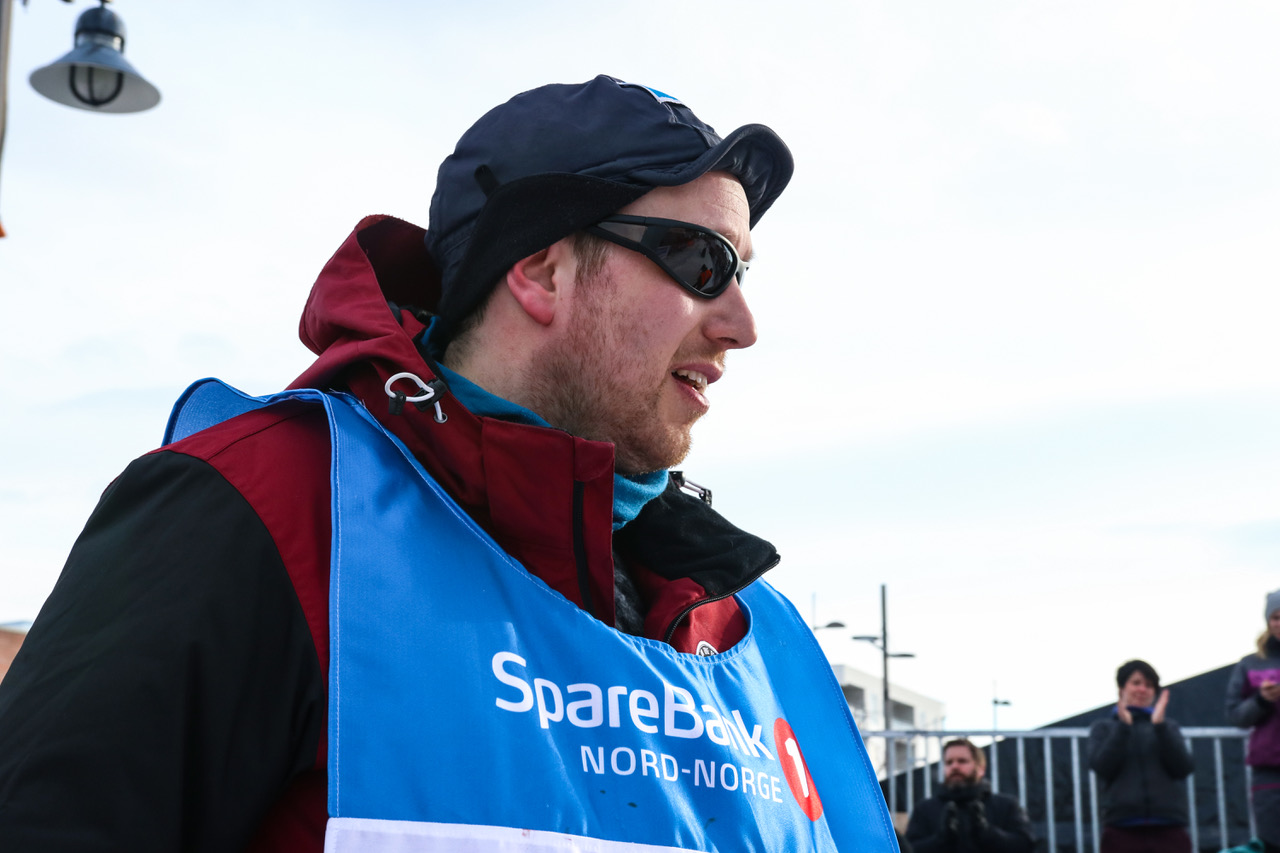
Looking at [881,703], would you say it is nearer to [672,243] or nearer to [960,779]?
[960,779]

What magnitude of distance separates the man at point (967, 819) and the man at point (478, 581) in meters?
5.82

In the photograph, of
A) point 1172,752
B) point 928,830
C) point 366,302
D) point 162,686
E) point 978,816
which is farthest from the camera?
point 928,830

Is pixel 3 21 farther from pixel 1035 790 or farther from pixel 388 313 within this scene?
pixel 1035 790

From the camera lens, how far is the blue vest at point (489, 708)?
130 cm

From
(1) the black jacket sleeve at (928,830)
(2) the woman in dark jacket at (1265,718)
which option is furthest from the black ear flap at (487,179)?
(1) the black jacket sleeve at (928,830)

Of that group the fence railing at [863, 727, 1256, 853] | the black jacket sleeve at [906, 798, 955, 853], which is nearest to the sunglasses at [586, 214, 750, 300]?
the black jacket sleeve at [906, 798, 955, 853]

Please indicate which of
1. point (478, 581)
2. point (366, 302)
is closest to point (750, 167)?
point (366, 302)

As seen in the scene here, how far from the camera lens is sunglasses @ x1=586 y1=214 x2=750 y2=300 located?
1.96m

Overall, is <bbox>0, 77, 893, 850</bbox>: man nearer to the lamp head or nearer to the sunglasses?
the sunglasses

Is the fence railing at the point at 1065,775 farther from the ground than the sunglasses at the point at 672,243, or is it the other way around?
the sunglasses at the point at 672,243

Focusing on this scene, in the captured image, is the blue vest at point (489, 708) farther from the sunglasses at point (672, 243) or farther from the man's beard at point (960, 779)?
the man's beard at point (960, 779)

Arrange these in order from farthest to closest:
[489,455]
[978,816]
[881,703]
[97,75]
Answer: [881,703], [978,816], [97,75], [489,455]

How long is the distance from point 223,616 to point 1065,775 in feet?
27.1

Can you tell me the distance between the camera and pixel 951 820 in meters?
7.47
